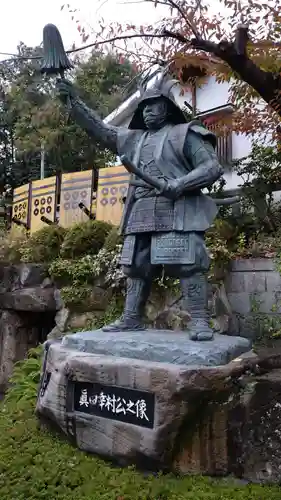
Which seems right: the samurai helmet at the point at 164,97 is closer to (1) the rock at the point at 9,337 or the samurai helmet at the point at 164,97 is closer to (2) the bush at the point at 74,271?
(2) the bush at the point at 74,271

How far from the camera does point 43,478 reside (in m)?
2.86

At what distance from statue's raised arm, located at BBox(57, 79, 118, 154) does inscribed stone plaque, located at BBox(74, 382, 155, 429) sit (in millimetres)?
1876

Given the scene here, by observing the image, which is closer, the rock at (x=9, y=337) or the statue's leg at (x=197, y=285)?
the statue's leg at (x=197, y=285)

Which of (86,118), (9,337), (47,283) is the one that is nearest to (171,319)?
(47,283)

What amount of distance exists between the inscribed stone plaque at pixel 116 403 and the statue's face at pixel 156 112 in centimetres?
200

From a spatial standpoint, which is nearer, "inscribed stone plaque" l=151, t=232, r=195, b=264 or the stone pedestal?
the stone pedestal

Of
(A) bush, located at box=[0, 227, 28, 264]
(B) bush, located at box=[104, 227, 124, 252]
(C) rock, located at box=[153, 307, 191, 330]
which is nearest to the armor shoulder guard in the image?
(C) rock, located at box=[153, 307, 191, 330]

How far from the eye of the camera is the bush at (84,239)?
7.08 m

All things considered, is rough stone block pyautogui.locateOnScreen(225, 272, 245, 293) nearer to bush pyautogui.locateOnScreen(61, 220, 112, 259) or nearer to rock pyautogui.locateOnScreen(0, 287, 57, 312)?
bush pyautogui.locateOnScreen(61, 220, 112, 259)

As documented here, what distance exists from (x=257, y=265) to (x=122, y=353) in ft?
12.3

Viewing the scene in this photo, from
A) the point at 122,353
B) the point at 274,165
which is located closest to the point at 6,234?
the point at 274,165

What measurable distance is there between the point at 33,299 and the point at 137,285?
153 inches

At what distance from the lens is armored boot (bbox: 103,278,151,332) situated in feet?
11.7

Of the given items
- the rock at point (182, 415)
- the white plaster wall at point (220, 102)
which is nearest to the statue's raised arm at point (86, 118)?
the rock at point (182, 415)
